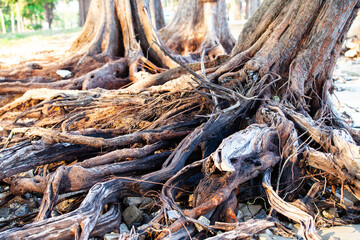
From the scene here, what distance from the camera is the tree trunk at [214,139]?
2.19 metres

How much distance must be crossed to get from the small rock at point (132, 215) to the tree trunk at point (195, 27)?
5.12 m

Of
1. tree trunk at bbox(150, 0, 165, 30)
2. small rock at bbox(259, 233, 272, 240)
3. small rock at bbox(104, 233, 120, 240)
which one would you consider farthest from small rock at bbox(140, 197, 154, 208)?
tree trunk at bbox(150, 0, 165, 30)

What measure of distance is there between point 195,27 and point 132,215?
5821mm

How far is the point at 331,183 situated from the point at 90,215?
5.96ft

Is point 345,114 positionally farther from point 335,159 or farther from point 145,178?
point 145,178

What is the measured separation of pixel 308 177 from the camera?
2699 millimetres

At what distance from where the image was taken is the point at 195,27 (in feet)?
24.6

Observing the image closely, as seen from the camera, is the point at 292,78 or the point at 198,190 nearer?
the point at 198,190

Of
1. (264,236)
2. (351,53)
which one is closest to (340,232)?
(264,236)

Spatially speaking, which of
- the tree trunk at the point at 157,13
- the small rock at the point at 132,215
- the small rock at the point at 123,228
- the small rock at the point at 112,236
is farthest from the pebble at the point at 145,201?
the tree trunk at the point at 157,13


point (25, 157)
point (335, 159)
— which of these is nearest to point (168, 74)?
point (25, 157)

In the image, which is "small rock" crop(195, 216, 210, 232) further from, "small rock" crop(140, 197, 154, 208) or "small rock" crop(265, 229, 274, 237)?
"small rock" crop(140, 197, 154, 208)

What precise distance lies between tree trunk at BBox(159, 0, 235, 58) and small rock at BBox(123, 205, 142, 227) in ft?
16.8

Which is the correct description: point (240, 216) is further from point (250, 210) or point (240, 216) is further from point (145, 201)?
point (145, 201)
